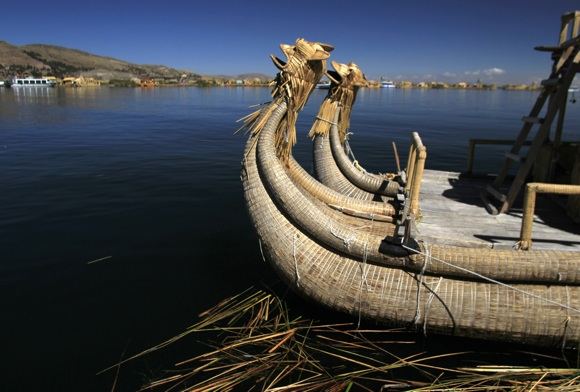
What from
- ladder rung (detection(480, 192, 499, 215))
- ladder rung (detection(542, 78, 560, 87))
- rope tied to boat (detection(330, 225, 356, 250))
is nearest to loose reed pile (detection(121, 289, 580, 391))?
rope tied to boat (detection(330, 225, 356, 250))

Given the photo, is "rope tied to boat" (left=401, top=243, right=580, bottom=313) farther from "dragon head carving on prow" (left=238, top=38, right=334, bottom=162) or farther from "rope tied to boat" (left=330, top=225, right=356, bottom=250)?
"dragon head carving on prow" (left=238, top=38, right=334, bottom=162)

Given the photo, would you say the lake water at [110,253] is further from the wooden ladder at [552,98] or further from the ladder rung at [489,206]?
the wooden ladder at [552,98]

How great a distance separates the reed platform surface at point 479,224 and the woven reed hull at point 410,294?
843 millimetres

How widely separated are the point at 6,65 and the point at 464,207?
252 m

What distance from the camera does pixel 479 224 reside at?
256 inches

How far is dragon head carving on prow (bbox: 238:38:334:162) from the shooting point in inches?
247

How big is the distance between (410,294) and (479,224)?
2.32 metres

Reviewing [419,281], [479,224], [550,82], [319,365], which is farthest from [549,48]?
[319,365]

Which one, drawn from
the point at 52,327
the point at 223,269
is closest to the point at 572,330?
the point at 223,269

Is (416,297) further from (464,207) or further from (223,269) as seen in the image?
(223,269)

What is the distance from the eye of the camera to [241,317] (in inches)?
248

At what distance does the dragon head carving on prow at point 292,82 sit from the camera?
247 inches

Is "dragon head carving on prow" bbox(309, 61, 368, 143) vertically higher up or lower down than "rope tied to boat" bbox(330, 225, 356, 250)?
higher up

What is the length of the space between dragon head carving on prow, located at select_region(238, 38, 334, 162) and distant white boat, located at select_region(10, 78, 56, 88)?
14607 centimetres
